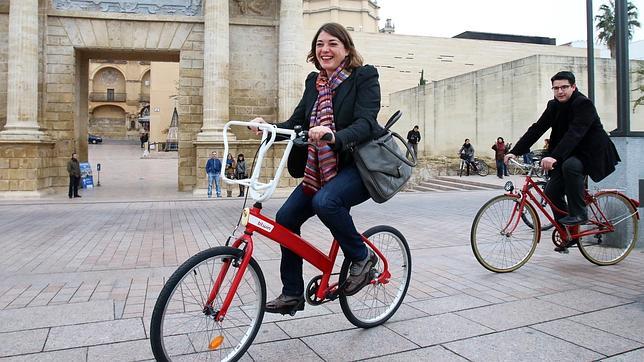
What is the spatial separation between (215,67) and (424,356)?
17320 mm

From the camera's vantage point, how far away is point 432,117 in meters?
34.4

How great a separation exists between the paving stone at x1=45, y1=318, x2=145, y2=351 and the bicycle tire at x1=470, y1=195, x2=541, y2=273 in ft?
11.1

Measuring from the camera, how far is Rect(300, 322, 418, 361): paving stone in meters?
3.21

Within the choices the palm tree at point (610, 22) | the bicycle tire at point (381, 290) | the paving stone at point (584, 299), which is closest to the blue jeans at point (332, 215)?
the bicycle tire at point (381, 290)

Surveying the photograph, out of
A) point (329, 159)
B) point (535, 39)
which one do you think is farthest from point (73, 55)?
point (535, 39)

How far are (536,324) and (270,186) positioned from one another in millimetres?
2310

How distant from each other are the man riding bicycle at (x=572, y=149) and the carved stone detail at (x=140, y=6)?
56.2ft

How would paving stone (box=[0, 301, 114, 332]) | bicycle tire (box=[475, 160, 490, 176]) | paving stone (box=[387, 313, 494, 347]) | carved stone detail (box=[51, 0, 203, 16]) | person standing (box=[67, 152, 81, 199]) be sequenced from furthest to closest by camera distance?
bicycle tire (box=[475, 160, 490, 176]) → carved stone detail (box=[51, 0, 203, 16]) → person standing (box=[67, 152, 81, 199]) → paving stone (box=[0, 301, 114, 332]) → paving stone (box=[387, 313, 494, 347])

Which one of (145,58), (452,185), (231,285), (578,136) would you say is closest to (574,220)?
(578,136)

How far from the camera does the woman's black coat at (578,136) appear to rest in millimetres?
5241

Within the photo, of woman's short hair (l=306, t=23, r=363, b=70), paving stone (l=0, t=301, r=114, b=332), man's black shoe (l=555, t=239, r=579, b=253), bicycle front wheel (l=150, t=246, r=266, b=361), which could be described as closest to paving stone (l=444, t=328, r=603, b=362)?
bicycle front wheel (l=150, t=246, r=266, b=361)

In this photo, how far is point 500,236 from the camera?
211 inches

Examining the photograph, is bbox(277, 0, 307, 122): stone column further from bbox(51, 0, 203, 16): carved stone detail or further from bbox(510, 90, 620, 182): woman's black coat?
bbox(510, 90, 620, 182): woman's black coat

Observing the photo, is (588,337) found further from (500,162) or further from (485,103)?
(485,103)
